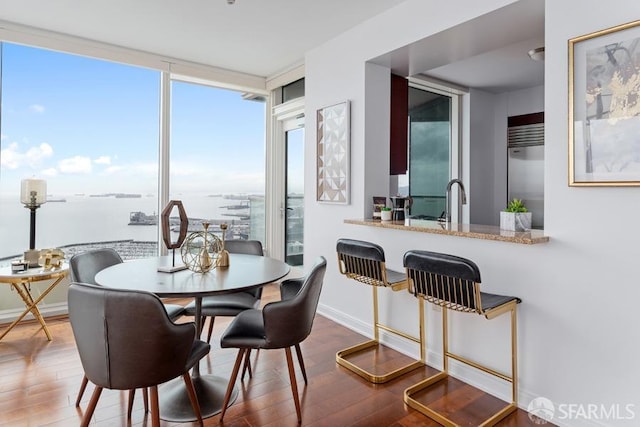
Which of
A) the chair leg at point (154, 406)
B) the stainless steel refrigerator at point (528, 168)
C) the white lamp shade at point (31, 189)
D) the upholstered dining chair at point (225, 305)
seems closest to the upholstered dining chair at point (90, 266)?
the upholstered dining chair at point (225, 305)

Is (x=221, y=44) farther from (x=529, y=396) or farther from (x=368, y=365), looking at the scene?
(x=529, y=396)

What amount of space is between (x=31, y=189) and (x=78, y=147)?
71cm

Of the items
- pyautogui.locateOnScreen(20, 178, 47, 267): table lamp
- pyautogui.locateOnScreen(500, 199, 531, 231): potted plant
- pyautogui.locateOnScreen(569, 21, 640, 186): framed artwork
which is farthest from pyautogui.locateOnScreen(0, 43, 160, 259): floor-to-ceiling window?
pyautogui.locateOnScreen(569, 21, 640, 186): framed artwork

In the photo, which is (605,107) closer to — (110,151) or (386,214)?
(386,214)

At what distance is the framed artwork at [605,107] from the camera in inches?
71.9

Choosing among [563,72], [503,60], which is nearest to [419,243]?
[563,72]

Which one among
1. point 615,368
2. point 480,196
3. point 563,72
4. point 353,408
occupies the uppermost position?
point 563,72

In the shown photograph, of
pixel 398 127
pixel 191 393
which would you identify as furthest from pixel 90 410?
pixel 398 127

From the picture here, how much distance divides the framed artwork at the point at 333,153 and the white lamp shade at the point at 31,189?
2631 millimetres

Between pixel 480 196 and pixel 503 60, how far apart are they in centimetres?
183

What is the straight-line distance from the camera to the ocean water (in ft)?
12.2

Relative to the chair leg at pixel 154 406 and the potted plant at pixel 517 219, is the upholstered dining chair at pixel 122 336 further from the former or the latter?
the potted plant at pixel 517 219

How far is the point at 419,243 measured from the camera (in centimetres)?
294

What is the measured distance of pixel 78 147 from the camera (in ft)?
13.1
